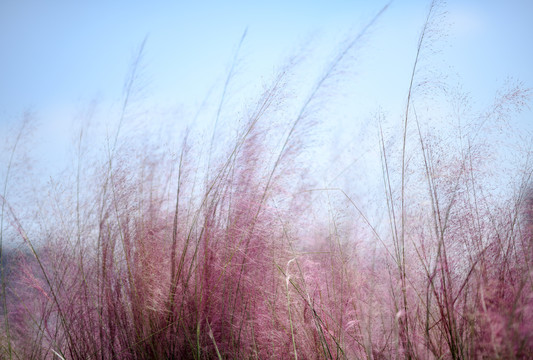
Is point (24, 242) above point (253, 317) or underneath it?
above

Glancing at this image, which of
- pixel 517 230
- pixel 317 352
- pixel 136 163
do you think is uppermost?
pixel 136 163

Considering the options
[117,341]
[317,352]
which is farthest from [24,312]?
[317,352]

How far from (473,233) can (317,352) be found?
0.89m

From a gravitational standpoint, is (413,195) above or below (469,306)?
above

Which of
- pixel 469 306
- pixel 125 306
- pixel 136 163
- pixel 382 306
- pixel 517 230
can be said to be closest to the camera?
pixel 469 306

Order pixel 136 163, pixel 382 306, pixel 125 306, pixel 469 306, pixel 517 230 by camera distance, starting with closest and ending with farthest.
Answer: pixel 469 306 → pixel 517 230 → pixel 382 306 → pixel 125 306 → pixel 136 163

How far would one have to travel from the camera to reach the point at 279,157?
2.06 m

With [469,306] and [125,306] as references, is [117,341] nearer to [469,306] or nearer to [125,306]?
[125,306]

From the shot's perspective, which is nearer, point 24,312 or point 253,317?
point 253,317

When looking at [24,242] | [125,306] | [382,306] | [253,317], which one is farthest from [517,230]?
[24,242]

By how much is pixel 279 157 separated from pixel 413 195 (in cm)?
70

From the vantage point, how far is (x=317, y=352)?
5.76 feet

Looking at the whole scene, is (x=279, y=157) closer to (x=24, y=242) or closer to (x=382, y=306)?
(x=382, y=306)

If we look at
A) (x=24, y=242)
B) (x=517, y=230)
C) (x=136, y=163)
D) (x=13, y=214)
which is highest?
(x=136, y=163)
